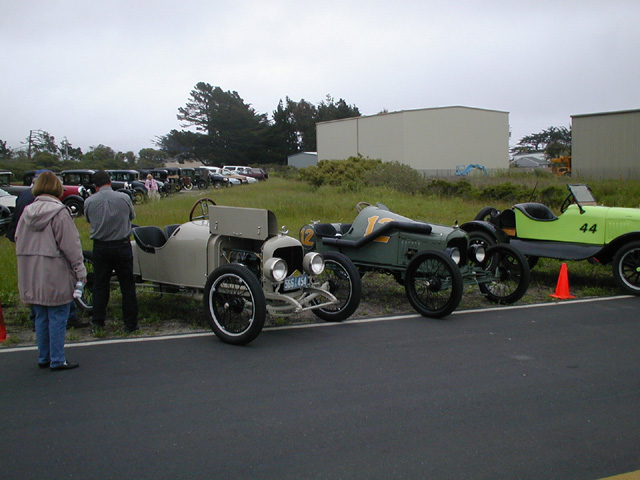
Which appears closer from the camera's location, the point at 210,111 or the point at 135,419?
the point at 135,419

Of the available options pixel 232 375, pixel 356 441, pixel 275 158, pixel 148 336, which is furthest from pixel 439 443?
pixel 275 158

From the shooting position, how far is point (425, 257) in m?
7.76

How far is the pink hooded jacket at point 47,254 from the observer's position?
17.7ft

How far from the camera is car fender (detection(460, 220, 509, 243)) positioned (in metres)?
10.6

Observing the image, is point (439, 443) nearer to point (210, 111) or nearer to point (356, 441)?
point (356, 441)

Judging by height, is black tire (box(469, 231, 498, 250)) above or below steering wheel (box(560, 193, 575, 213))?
below

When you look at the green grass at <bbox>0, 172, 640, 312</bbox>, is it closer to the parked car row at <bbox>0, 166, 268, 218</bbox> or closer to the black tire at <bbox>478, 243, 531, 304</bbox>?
the black tire at <bbox>478, 243, 531, 304</bbox>

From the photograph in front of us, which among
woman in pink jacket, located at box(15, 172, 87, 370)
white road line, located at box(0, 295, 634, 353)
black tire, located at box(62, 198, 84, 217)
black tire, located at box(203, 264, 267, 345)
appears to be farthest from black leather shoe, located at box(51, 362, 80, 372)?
black tire, located at box(62, 198, 84, 217)

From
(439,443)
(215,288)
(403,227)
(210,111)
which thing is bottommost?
(439,443)

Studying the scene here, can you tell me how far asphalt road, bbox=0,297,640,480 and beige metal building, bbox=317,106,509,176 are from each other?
132 feet

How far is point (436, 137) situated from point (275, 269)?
1745 inches

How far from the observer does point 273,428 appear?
4230mm

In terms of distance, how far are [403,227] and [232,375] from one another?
3.90 m

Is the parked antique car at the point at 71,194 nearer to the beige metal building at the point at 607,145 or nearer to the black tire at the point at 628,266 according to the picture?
the black tire at the point at 628,266
